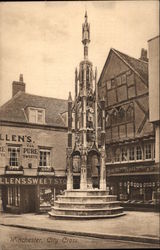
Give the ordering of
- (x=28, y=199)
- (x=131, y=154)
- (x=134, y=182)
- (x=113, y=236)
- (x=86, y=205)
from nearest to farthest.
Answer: (x=113, y=236) → (x=134, y=182) → (x=131, y=154) → (x=86, y=205) → (x=28, y=199)

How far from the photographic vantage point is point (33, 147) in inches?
229

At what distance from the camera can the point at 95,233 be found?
15.3 feet

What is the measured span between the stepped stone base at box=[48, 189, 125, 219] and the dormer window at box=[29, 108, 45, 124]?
113 centimetres

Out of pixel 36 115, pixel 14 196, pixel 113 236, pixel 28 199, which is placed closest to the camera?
pixel 113 236

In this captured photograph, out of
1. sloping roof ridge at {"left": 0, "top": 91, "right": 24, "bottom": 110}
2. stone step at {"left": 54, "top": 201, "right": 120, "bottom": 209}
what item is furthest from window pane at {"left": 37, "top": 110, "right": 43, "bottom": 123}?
stone step at {"left": 54, "top": 201, "right": 120, "bottom": 209}

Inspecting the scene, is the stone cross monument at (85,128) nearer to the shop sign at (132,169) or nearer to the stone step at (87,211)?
the shop sign at (132,169)

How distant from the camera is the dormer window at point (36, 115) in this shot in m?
5.78

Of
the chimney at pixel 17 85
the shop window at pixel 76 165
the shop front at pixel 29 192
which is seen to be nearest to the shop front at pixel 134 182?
the shop window at pixel 76 165

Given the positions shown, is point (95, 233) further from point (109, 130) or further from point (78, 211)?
point (109, 130)

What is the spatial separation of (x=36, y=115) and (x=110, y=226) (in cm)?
206

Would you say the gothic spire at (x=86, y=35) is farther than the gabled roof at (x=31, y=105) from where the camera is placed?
No

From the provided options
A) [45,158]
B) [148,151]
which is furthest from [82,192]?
[148,151]

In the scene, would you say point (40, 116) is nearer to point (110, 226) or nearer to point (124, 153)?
point (124, 153)

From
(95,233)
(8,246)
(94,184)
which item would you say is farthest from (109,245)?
(8,246)
